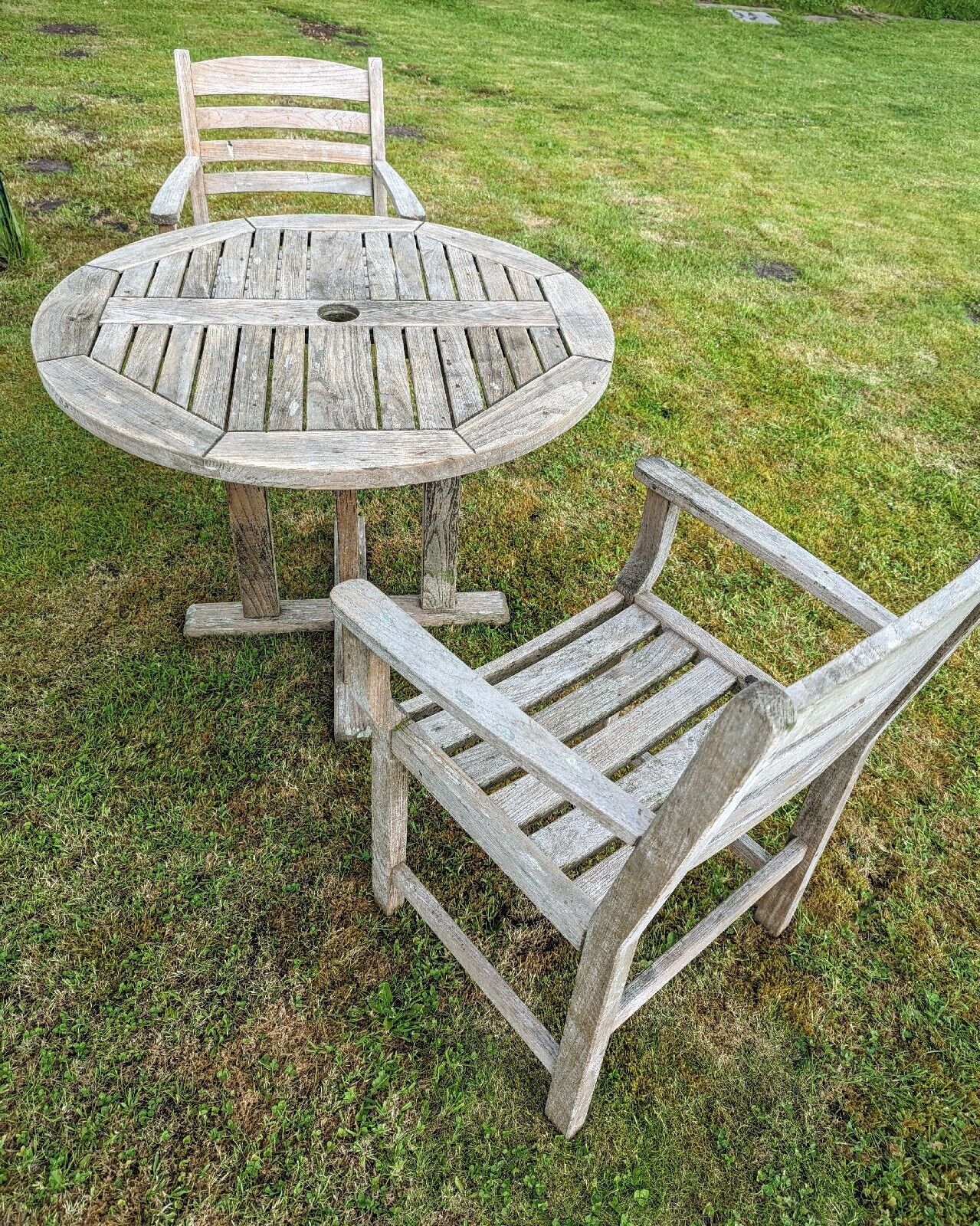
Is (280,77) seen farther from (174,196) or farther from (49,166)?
(49,166)

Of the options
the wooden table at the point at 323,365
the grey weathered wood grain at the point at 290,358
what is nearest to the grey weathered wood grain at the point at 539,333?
the wooden table at the point at 323,365

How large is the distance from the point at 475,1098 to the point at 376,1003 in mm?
271

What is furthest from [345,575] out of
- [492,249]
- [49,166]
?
[49,166]

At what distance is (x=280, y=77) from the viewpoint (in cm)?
290

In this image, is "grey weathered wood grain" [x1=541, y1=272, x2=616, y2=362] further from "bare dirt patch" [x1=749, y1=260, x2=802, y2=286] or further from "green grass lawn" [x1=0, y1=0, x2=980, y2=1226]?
"bare dirt patch" [x1=749, y1=260, x2=802, y2=286]

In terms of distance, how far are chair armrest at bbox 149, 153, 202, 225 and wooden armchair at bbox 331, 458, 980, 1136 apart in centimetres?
154

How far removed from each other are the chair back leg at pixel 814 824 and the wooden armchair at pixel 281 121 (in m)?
2.27

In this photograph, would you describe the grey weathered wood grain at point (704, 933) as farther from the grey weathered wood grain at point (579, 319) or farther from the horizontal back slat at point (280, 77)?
the horizontal back slat at point (280, 77)

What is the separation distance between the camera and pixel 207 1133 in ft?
4.91

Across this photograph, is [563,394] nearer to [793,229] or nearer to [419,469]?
[419,469]

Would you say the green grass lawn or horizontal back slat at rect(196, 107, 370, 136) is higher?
horizontal back slat at rect(196, 107, 370, 136)

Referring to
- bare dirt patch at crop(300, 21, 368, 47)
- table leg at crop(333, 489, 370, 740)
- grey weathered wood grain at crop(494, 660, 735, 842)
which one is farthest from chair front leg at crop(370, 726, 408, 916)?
bare dirt patch at crop(300, 21, 368, 47)

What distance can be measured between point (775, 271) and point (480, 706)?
16.2ft

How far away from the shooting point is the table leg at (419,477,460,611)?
2271 mm
